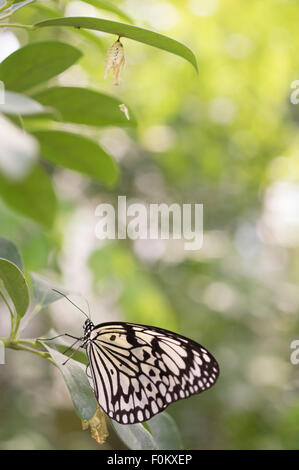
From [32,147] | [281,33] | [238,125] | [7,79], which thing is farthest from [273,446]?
[32,147]

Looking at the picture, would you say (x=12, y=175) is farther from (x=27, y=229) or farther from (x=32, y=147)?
(x=27, y=229)

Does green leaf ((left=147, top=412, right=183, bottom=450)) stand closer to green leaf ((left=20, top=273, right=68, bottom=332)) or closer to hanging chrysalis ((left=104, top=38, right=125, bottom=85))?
green leaf ((left=20, top=273, right=68, bottom=332))

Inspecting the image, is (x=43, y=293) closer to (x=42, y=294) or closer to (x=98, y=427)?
(x=42, y=294)

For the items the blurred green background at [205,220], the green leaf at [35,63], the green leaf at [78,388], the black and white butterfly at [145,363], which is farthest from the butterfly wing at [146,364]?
the blurred green background at [205,220]

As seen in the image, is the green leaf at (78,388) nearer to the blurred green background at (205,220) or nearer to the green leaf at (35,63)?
the green leaf at (35,63)

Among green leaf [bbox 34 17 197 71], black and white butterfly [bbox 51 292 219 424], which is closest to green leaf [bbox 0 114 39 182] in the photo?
green leaf [bbox 34 17 197 71]
